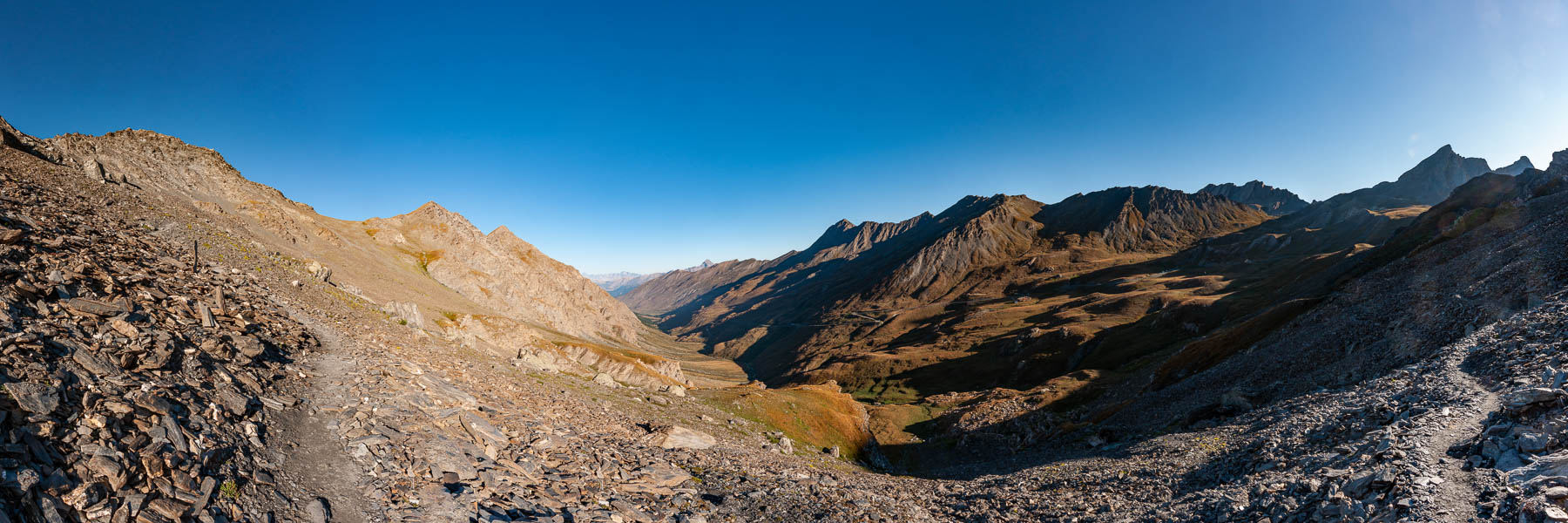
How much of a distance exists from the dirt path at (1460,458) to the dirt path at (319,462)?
28.5 meters

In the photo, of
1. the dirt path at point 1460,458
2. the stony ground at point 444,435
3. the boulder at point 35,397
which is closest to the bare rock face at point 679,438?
the stony ground at point 444,435

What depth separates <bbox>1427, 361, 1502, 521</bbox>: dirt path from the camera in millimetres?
12914

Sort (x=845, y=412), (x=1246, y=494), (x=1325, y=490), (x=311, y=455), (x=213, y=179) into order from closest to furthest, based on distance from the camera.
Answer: (x=311, y=455) → (x=1325, y=490) → (x=1246, y=494) → (x=845, y=412) → (x=213, y=179)

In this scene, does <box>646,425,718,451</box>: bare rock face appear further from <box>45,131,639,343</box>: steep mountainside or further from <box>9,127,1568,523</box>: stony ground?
<box>45,131,639,343</box>: steep mountainside

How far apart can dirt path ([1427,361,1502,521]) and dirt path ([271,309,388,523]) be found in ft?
93.6

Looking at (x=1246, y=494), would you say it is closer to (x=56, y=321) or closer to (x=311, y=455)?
(x=311, y=455)

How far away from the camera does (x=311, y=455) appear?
1452 centimetres

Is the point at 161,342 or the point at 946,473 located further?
the point at 946,473

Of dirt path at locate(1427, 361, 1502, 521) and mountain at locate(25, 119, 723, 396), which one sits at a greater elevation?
mountain at locate(25, 119, 723, 396)

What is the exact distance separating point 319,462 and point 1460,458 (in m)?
34.7

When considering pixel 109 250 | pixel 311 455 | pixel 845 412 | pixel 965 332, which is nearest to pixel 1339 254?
pixel 965 332

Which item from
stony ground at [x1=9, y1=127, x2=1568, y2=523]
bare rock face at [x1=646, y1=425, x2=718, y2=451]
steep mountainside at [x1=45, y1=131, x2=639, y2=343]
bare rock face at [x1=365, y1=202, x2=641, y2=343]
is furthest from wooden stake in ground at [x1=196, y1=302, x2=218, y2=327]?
bare rock face at [x1=365, y1=202, x2=641, y2=343]

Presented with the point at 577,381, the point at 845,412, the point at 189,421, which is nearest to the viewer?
the point at 189,421

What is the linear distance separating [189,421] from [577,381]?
27009 mm
